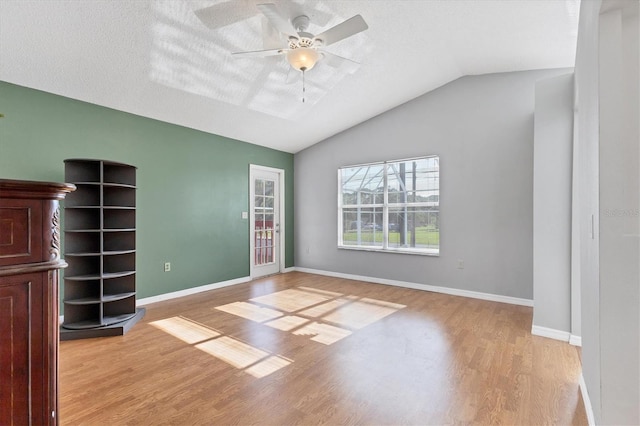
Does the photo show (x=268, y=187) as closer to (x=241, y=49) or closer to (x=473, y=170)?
(x=241, y=49)

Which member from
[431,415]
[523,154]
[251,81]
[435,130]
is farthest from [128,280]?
[523,154]

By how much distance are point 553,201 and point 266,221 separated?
4425mm

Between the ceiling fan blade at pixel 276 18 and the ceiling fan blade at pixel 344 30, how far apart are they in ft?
Result: 0.76

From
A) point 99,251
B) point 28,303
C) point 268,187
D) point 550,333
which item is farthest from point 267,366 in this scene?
point 268,187

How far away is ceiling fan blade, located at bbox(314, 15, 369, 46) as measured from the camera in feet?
7.82

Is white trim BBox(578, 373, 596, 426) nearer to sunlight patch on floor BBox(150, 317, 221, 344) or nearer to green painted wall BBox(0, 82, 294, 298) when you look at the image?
sunlight patch on floor BBox(150, 317, 221, 344)

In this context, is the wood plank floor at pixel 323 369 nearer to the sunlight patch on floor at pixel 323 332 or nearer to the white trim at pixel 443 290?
the sunlight patch on floor at pixel 323 332

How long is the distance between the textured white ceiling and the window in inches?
48.5

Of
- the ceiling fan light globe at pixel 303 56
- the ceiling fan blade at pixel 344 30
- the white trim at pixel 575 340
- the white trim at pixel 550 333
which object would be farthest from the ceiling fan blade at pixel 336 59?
the white trim at pixel 575 340

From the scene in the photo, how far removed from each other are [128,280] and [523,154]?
5.10 metres

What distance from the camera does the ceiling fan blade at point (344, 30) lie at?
7.82ft

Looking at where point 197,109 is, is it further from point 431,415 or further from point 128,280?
point 431,415

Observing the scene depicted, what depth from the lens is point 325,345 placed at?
2.86 metres

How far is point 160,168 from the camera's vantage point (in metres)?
4.33
